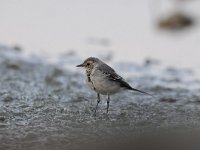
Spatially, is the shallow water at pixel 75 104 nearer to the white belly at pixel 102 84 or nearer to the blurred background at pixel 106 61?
the blurred background at pixel 106 61

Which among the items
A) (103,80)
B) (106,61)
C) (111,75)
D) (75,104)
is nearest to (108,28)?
(106,61)

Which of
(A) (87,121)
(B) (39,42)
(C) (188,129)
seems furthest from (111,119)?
(B) (39,42)

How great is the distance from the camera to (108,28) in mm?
17422

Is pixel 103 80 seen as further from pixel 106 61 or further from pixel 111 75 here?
pixel 106 61

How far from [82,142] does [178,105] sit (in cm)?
294

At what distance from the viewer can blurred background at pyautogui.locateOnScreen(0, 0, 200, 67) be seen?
15.6 meters

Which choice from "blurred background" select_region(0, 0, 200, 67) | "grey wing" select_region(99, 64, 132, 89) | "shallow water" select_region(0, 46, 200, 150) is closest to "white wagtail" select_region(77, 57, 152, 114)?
"grey wing" select_region(99, 64, 132, 89)

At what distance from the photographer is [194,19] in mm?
18172

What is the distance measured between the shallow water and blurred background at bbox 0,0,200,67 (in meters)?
1.03

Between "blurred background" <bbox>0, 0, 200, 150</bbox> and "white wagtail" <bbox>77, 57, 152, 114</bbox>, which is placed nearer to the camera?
"blurred background" <bbox>0, 0, 200, 150</bbox>

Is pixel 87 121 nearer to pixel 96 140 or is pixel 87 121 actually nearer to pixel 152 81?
pixel 96 140

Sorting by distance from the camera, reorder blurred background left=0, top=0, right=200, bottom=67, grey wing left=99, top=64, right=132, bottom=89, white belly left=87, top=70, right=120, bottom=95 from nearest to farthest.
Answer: white belly left=87, top=70, right=120, bottom=95 < grey wing left=99, top=64, right=132, bottom=89 < blurred background left=0, top=0, right=200, bottom=67

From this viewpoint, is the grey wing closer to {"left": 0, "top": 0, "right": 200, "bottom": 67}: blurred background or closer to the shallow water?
the shallow water

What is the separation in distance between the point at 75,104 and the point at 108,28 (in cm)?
645
